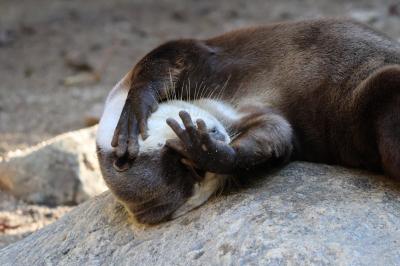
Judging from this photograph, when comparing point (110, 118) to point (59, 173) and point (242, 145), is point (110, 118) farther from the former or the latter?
point (59, 173)

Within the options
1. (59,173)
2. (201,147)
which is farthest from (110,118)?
(59,173)

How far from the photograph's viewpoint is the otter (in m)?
3.11

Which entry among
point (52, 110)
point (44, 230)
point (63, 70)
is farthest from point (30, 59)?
point (44, 230)

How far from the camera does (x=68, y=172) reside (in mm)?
4793

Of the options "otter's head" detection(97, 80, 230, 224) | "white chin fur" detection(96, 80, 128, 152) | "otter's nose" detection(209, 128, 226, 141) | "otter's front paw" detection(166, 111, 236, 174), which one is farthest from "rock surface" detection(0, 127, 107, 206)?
"otter's front paw" detection(166, 111, 236, 174)

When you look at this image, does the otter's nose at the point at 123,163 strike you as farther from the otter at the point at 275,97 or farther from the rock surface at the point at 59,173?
the rock surface at the point at 59,173

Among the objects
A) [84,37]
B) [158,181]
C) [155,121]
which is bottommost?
[84,37]

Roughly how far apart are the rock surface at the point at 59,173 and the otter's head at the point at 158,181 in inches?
61.4

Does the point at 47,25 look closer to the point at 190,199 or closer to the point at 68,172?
the point at 68,172

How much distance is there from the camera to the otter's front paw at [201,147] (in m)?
2.96

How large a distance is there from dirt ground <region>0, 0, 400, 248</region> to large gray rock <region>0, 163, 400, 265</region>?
2.51 m

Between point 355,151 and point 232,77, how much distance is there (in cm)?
71

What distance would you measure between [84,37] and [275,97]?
17.0ft

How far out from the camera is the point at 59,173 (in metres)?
4.80
